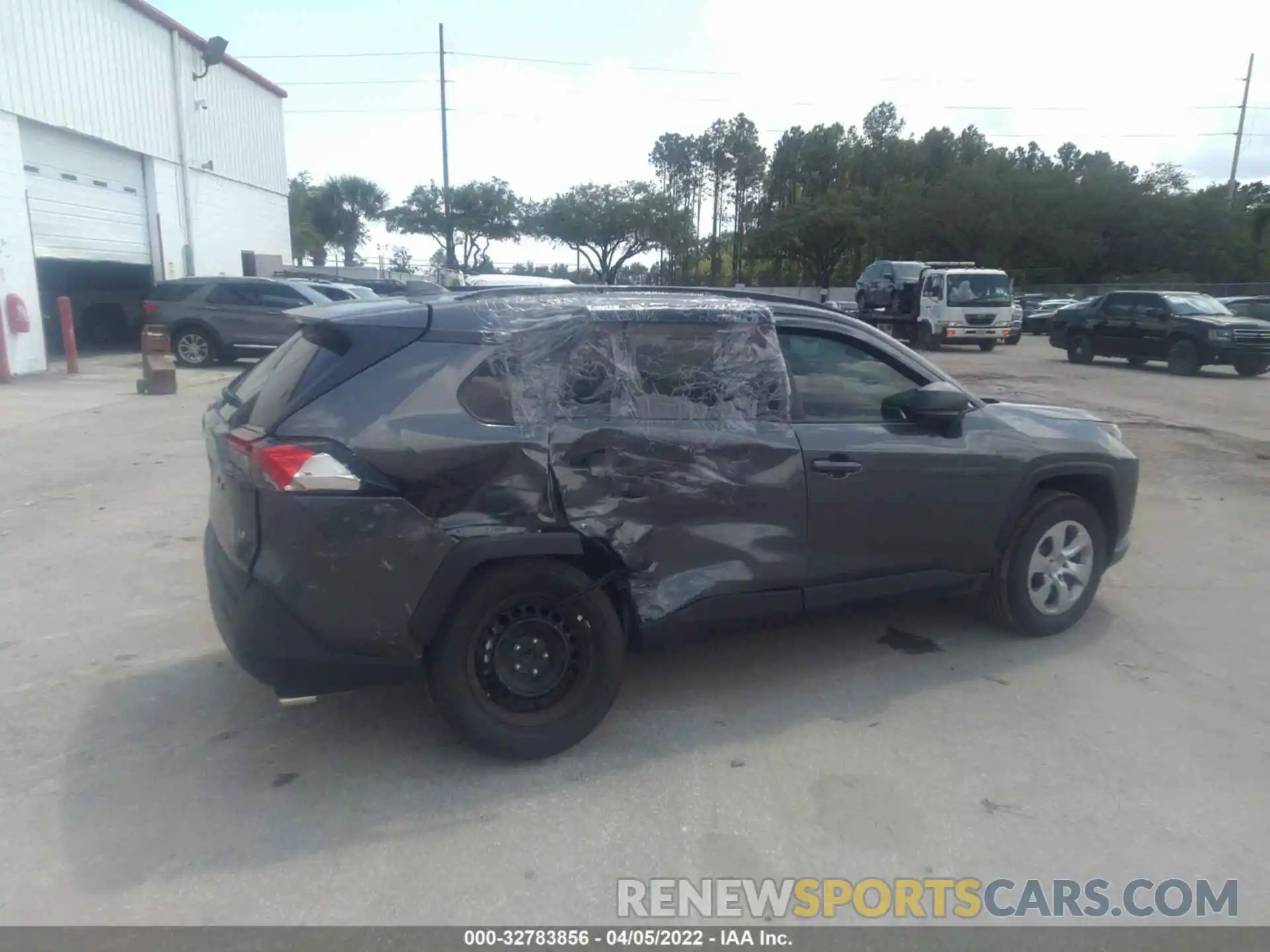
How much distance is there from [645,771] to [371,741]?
3.80 feet

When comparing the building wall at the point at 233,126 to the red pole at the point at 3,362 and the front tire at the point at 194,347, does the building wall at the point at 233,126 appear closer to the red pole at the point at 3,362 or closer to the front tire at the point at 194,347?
the front tire at the point at 194,347

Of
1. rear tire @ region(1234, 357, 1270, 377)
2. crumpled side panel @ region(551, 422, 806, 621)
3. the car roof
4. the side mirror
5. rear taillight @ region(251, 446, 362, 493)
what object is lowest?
rear tire @ region(1234, 357, 1270, 377)

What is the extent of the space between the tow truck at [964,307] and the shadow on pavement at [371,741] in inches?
876

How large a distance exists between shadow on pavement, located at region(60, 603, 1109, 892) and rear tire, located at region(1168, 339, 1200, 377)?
17.4 m

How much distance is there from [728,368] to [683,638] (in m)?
1.20

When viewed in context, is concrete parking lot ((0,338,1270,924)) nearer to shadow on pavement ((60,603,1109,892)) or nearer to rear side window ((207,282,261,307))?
shadow on pavement ((60,603,1109,892))

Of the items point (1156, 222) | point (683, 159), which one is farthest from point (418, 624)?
point (683, 159)

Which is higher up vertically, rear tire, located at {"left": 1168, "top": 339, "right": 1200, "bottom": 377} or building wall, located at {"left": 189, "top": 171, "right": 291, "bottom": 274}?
building wall, located at {"left": 189, "top": 171, "right": 291, "bottom": 274}

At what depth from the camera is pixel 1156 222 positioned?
51844 mm

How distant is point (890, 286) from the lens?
2853 centimetres

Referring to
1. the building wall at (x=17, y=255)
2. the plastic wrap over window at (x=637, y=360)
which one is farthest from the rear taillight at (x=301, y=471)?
the building wall at (x=17, y=255)

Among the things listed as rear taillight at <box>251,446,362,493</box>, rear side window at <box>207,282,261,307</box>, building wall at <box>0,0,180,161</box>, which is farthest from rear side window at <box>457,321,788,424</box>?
building wall at <box>0,0,180,161</box>

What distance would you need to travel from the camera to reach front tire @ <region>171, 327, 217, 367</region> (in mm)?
18359
